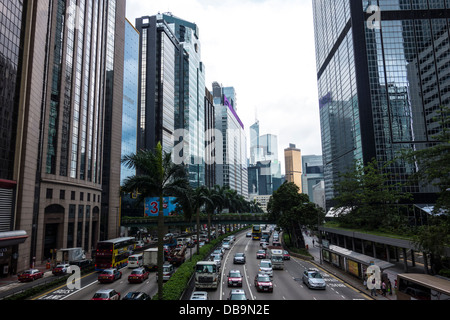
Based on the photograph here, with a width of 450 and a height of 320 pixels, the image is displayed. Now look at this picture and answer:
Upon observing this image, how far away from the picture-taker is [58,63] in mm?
54938

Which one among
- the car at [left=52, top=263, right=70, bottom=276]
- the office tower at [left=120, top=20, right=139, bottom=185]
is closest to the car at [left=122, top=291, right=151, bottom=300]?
the car at [left=52, top=263, right=70, bottom=276]

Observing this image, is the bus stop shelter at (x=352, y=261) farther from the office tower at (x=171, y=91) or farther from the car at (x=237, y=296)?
the office tower at (x=171, y=91)

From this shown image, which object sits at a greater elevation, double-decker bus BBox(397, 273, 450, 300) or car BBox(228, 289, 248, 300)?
double-decker bus BBox(397, 273, 450, 300)

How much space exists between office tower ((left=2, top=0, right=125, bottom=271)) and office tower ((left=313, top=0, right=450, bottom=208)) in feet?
248

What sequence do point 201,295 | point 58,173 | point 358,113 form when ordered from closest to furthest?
point 201,295 < point 58,173 < point 358,113

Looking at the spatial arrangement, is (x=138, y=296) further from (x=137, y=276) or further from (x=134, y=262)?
(x=134, y=262)

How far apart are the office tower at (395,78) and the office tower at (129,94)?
2897 inches

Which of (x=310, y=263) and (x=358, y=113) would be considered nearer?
(x=310, y=263)

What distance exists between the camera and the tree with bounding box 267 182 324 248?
2317 inches

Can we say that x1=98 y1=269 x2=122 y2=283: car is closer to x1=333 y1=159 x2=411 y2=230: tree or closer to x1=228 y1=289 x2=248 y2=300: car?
x1=228 y1=289 x2=248 y2=300: car

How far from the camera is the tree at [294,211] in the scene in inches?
2317

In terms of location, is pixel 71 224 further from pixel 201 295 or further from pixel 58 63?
pixel 201 295
